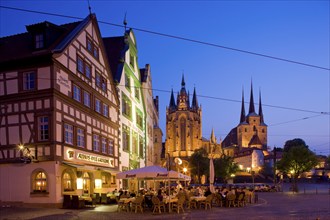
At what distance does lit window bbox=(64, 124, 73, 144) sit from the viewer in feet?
90.2

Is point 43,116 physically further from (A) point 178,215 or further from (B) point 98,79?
(A) point 178,215

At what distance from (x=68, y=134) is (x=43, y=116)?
2489 millimetres

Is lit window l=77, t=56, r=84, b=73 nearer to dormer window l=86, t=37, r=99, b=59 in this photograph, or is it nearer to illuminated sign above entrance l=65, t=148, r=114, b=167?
dormer window l=86, t=37, r=99, b=59

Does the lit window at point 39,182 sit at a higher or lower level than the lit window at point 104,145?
lower

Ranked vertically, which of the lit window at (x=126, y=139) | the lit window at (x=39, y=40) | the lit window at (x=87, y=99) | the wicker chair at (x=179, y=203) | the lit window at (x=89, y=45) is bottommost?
the wicker chair at (x=179, y=203)

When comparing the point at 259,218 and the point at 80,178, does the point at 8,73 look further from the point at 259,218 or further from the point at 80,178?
the point at 259,218

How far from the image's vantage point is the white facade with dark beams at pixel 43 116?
26.0 metres

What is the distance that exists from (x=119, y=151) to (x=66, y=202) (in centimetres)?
1325

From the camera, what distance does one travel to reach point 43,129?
26156mm

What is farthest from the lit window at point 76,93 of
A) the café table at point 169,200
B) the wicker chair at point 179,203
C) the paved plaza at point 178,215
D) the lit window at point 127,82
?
the lit window at point 127,82

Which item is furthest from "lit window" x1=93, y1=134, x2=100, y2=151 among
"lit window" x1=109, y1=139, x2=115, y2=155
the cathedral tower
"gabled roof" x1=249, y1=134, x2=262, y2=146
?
"gabled roof" x1=249, y1=134, x2=262, y2=146

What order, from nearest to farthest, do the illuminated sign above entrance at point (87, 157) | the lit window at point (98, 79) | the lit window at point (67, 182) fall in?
the lit window at point (67, 182)
the illuminated sign above entrance at point (87, 157)
the lit window at point (98, 79)

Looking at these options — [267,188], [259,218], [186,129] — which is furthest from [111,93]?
[186,129]

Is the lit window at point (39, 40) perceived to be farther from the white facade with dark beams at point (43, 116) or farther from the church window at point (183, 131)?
the church window at point (183, 131)
